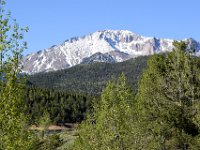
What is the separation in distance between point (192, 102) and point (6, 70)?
1454 inches

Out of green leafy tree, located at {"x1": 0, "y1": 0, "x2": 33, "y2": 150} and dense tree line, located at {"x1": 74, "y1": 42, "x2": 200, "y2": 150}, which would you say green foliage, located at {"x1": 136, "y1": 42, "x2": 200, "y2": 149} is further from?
green leafy tree, located at {"x1": 0, "y1": 0, "x2": 33, "y2": 150}

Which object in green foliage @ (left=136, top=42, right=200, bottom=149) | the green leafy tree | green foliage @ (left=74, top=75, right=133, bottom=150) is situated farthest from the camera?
green foliage @ (left=136, top=42, right=200, bottom=149)

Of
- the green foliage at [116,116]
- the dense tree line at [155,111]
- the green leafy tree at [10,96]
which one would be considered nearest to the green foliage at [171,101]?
the dense tree line at [155,111]

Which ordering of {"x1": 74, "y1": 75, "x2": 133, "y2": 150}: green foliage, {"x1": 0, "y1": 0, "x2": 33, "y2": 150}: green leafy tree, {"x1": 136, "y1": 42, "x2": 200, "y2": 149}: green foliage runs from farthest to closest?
{"x1": 136, "y1": 42, "x2": 200, "y2": 149}: green foliage < {"x1": 74, "y1": 75, "x2": 133, "y2": 150}: green foliage < {"x1": 0, "y1": 0, "x2": 33, "y2": 150}: green leafy tree

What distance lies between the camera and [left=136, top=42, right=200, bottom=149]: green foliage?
53844 mm

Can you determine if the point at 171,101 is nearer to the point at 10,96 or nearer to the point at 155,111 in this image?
the point at 155,111

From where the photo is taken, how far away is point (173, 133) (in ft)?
177

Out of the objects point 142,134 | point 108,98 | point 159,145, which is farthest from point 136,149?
point 159,145

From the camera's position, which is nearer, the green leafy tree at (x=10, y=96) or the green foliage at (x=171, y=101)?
the green leafy tree at (x=10, y=96)

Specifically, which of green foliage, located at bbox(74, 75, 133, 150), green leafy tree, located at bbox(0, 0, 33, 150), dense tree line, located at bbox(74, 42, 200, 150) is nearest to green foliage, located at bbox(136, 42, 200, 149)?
dense tree line, located at bbox(74, 42, 200, 150)

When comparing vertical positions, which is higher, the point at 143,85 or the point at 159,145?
the point at 143,85

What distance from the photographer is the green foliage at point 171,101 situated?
53844 millimetres

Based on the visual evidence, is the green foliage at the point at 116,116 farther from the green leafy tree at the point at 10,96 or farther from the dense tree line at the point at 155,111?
the green leafy tree at the point at 10,96

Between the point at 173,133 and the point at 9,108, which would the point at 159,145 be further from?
the point at 9,108
